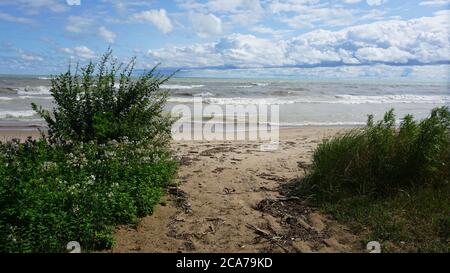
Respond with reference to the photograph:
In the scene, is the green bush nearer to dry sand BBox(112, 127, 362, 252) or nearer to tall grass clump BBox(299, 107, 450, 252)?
tall grass clump BBox(299, 107, 450, 252)

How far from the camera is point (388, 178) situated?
19.6 ft

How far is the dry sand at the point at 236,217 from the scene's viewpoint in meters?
4.68

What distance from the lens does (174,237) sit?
4871mm

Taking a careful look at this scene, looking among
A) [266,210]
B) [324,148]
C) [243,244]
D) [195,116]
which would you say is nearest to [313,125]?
[195,116]

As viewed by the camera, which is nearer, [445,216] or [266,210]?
[445,216]

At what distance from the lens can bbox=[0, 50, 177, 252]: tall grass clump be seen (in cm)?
415

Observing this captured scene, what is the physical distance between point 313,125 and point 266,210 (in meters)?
11.3

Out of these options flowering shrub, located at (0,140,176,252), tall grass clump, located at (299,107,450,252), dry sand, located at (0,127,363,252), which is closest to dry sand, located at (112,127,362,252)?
dry sand, located at (0,127,363,252)

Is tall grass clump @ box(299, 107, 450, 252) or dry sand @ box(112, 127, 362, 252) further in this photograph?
tall grass clump @ box(299, 107, 450, 252)

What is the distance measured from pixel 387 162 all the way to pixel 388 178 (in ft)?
0.82

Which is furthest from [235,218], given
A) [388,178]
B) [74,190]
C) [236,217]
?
[388,178]

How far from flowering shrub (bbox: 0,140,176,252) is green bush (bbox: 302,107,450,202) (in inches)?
105
